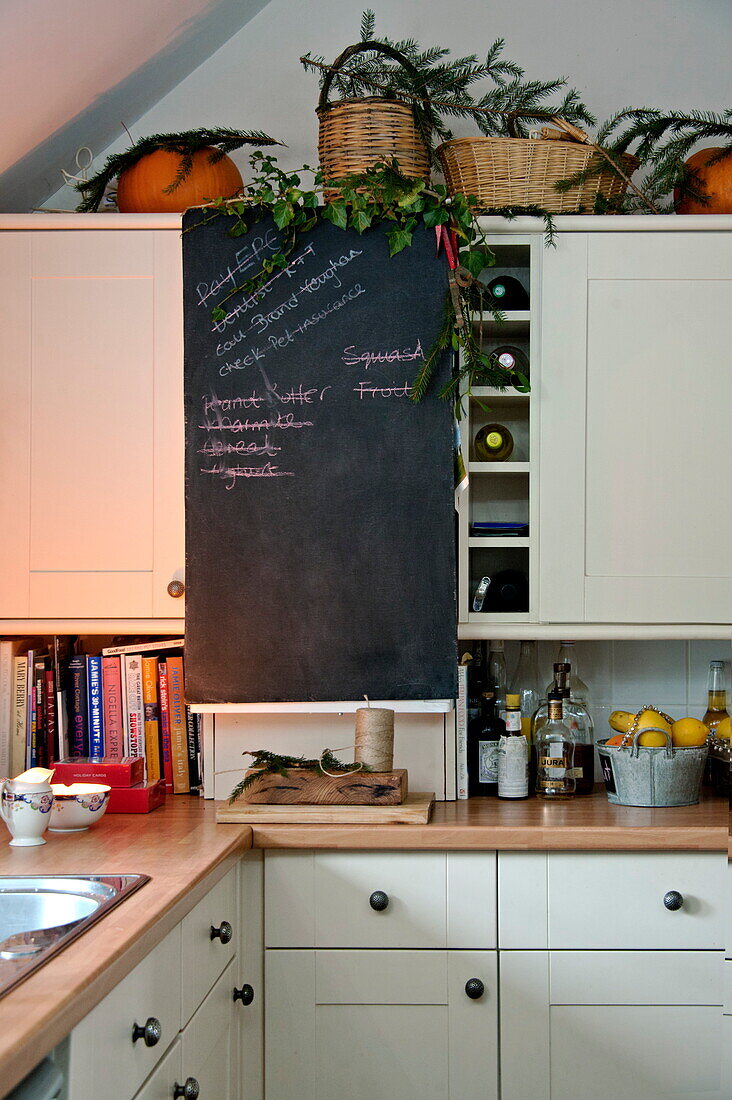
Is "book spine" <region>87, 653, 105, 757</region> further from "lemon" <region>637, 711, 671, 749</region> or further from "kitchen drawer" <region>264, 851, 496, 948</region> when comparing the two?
"lemon" <region>637, 711, 671, 749</region>

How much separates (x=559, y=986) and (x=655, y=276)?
1467 millimetres

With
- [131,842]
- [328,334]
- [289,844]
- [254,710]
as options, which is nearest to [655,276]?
[328,334]

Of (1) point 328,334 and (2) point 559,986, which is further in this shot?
(1) point 328,334

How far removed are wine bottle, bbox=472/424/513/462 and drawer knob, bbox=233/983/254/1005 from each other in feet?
4.05

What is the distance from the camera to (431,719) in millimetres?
2271

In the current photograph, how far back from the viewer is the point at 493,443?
7.78ft

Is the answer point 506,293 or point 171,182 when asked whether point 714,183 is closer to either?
point 506,293

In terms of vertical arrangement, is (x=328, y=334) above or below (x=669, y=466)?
above

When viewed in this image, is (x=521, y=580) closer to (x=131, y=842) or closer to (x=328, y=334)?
(x=328, y=334)

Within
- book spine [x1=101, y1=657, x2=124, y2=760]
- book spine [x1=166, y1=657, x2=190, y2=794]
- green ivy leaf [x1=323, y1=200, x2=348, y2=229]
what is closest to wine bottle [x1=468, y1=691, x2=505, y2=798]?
book spine [x1=166, y1=657, x2=190, y2=794]

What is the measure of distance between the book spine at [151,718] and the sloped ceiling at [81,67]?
121 centimetres

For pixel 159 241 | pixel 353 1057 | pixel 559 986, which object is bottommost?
pixel 353 1057

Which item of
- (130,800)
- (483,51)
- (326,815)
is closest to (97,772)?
(130,800)

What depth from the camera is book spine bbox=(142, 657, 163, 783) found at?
2363 mm
